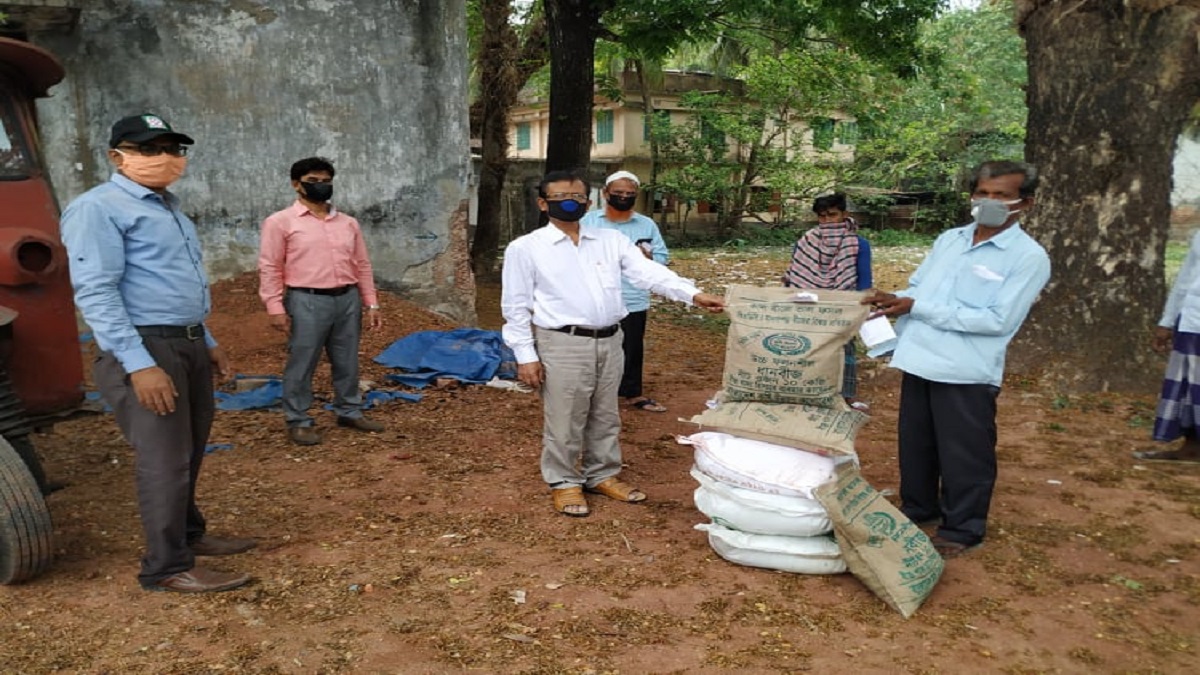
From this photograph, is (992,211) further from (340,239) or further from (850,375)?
(340,239)

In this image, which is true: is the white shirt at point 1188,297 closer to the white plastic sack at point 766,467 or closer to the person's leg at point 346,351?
the white plastic sack at point 766,467

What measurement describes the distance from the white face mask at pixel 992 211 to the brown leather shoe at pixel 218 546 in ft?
11.2

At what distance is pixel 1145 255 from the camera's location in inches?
260

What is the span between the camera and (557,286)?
4176 millimetres

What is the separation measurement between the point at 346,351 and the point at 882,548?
11.9 ft

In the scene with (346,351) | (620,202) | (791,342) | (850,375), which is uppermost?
(620,202)

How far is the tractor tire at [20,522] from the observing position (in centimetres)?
328

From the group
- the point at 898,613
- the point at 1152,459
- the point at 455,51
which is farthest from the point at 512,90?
the point at 898,613

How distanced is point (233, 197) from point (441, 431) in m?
3.29

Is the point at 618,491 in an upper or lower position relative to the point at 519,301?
lower

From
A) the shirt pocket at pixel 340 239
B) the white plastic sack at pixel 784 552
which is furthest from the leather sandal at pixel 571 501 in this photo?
the shirt pocket at pixel 340 239

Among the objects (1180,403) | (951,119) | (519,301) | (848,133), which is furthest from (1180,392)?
(951,119)

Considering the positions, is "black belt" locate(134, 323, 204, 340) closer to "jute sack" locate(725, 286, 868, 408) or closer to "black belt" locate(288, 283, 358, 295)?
"black belt" locate(288, 283, 358, 295)

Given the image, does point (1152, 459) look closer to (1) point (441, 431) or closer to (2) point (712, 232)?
(1) point (441, 431)
